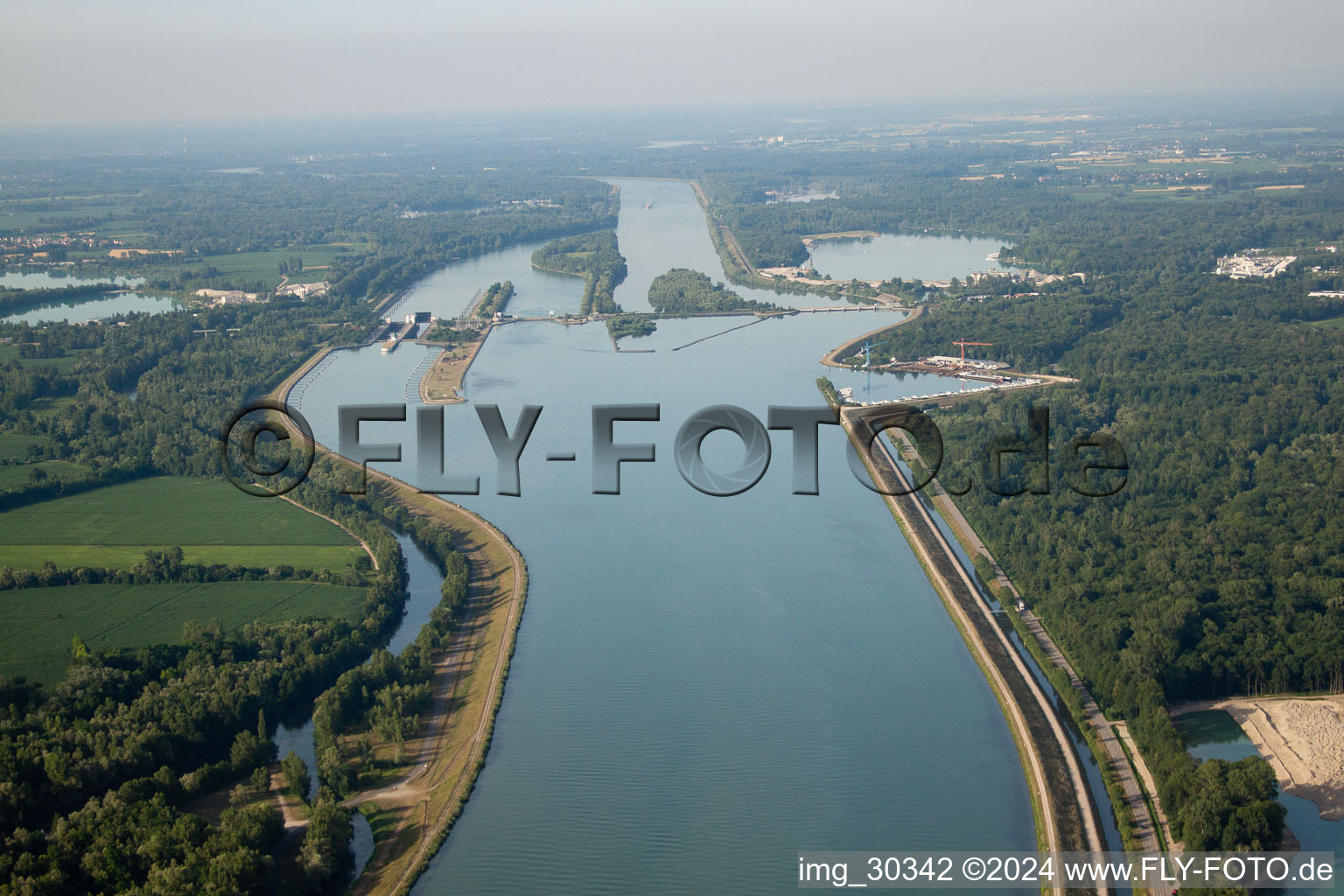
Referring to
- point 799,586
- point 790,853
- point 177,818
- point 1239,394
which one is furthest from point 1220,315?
point 177,818

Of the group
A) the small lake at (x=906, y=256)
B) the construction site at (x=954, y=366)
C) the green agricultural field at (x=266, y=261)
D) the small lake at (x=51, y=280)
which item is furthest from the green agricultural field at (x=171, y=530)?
the small lake at (x=906, y=256)

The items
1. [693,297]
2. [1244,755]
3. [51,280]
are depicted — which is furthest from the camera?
[51,280]

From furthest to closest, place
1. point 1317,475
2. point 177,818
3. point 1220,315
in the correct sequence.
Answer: point 1220,315 < point 1317,475 < point 177,818

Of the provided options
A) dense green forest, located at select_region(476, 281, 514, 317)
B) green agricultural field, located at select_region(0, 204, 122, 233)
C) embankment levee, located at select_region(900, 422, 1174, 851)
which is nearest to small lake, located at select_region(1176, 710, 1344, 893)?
embankment levee, located at select_region(900, 422, 1174, 851)

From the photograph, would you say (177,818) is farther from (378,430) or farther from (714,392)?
(714,392)

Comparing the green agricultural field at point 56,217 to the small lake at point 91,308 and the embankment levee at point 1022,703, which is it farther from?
the embankment levee at point 1022,703

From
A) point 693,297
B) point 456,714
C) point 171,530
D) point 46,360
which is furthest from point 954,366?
point 46,360

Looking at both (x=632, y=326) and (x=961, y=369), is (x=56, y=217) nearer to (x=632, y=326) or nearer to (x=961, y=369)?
(x=632, y=326)
